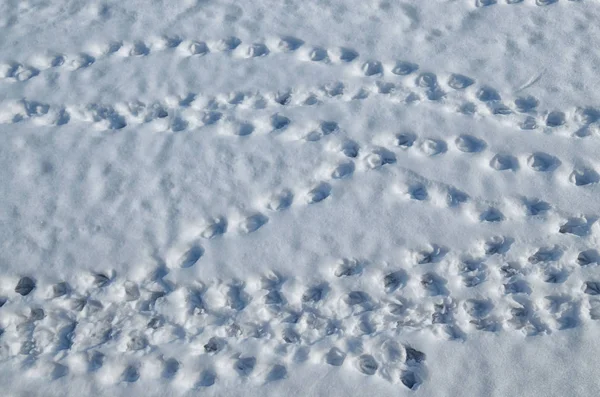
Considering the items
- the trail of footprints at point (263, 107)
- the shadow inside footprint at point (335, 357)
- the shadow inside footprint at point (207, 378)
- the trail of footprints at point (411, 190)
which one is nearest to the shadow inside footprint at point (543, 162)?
the trail of footprints at point (411, 190)

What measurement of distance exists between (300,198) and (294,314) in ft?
0.88

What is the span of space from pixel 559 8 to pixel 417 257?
832 mm

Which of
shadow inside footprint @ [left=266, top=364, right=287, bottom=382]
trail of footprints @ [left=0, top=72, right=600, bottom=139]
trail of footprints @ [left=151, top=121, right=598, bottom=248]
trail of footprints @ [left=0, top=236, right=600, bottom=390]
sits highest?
trail of footprints @ [left=0, top=72, right=600, bottom=139]

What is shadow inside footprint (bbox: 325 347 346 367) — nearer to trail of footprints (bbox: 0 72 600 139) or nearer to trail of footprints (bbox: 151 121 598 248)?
trail of footprints (bbox: 151 121 598 248)

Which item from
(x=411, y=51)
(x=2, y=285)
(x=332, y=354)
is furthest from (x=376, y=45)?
(x=2, y=285)

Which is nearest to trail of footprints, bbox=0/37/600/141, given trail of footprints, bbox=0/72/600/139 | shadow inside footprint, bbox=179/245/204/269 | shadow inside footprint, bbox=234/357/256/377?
trail of footprints, bbox=0/72/600/139

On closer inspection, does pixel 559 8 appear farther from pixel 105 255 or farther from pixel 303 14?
pixel 105 255

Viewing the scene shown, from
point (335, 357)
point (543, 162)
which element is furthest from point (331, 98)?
point (335, 357)

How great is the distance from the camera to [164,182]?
1549mm

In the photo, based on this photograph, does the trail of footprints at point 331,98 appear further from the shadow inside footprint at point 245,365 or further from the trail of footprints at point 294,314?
the shadow inside footprint at point 245,365

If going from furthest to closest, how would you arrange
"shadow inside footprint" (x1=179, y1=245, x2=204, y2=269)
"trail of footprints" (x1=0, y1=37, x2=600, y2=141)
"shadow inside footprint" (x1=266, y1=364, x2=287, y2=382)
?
"trail of footprints" (x1=0, y1=37, x2=600, y2=141)
"shadow inside footprint" (x1=179, y1=245, x2=204, y2=269)
"shadow inside footprint" (x1=266, y1=364, x2=287, y2=382)

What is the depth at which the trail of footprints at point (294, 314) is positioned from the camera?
132 centimetres

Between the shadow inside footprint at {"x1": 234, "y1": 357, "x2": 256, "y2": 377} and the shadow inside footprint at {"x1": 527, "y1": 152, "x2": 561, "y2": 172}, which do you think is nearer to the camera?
the shadow inside footprint at {"x1": 234, "y1": 357, "x2": 256, "y2": 377}

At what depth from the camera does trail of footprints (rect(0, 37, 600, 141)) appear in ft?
5.24
